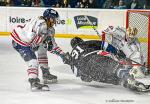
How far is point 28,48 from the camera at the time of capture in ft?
20.1

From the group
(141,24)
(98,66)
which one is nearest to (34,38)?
(98,66)

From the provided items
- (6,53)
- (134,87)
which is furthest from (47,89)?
(6,53)

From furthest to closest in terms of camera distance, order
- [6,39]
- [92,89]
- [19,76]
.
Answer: [6,39]
[19,76]
[92,89]

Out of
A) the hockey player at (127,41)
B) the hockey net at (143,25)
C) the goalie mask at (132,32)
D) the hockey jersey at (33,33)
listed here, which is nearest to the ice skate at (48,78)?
the hockey jersey at (33,33)

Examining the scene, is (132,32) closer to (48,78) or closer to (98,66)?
(98,66)

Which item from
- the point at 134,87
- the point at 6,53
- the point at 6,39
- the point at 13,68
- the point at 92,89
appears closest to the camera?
the point at 134,87

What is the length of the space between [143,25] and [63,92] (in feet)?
8.05

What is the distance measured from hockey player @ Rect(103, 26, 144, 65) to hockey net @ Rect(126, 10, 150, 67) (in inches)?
16.9

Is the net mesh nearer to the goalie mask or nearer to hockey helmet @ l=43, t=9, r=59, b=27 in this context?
the goalie mask

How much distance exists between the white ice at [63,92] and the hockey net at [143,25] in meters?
1.23

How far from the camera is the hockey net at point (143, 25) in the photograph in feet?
25.6

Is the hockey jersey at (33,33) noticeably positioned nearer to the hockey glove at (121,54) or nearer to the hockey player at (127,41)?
the hockey glove at (121,54)

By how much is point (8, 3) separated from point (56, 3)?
1.03 meters

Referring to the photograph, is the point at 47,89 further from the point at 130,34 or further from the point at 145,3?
the point at 145,3
